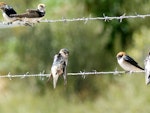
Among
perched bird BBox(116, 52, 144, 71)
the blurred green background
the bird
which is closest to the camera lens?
the bird

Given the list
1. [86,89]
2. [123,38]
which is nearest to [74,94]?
[86,89]

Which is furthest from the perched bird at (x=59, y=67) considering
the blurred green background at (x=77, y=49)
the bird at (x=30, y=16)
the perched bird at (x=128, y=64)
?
the blurred green background at (x=77, y=49)

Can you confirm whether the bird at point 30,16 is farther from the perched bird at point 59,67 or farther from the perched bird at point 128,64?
the perched bird at point 128,64

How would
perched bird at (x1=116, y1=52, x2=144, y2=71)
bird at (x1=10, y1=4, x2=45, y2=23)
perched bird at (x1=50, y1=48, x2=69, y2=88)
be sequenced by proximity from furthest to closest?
perched bird at (x1=116, y1=52, x2=144, y2=71) < bird at (x1=10, y1=4, x2=45, y2=23) < perched bird at (x1=50, y1=48, x2=69, y2=88)

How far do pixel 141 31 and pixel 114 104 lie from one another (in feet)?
7.58

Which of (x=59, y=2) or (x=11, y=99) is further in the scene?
(x=59, y=2)

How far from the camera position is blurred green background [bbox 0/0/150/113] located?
15.7 metres

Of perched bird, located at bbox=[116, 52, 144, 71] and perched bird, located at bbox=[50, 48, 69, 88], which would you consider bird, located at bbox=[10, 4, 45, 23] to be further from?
perched bird, located at bbox=[116, 52, 144, 71]

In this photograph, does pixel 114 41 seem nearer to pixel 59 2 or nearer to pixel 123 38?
pixel 123 38

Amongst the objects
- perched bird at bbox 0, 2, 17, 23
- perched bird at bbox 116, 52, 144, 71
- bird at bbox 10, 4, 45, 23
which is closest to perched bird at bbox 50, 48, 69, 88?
bird at bbox 10, 4, 45, 23

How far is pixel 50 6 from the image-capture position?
56.5ft

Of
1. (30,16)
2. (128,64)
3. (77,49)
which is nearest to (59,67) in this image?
(30,16)

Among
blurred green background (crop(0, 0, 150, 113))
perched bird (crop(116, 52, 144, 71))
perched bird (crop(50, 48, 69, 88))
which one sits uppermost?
blurred green background (crop(0, 0, 150, 113))

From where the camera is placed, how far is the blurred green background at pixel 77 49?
619 inches
